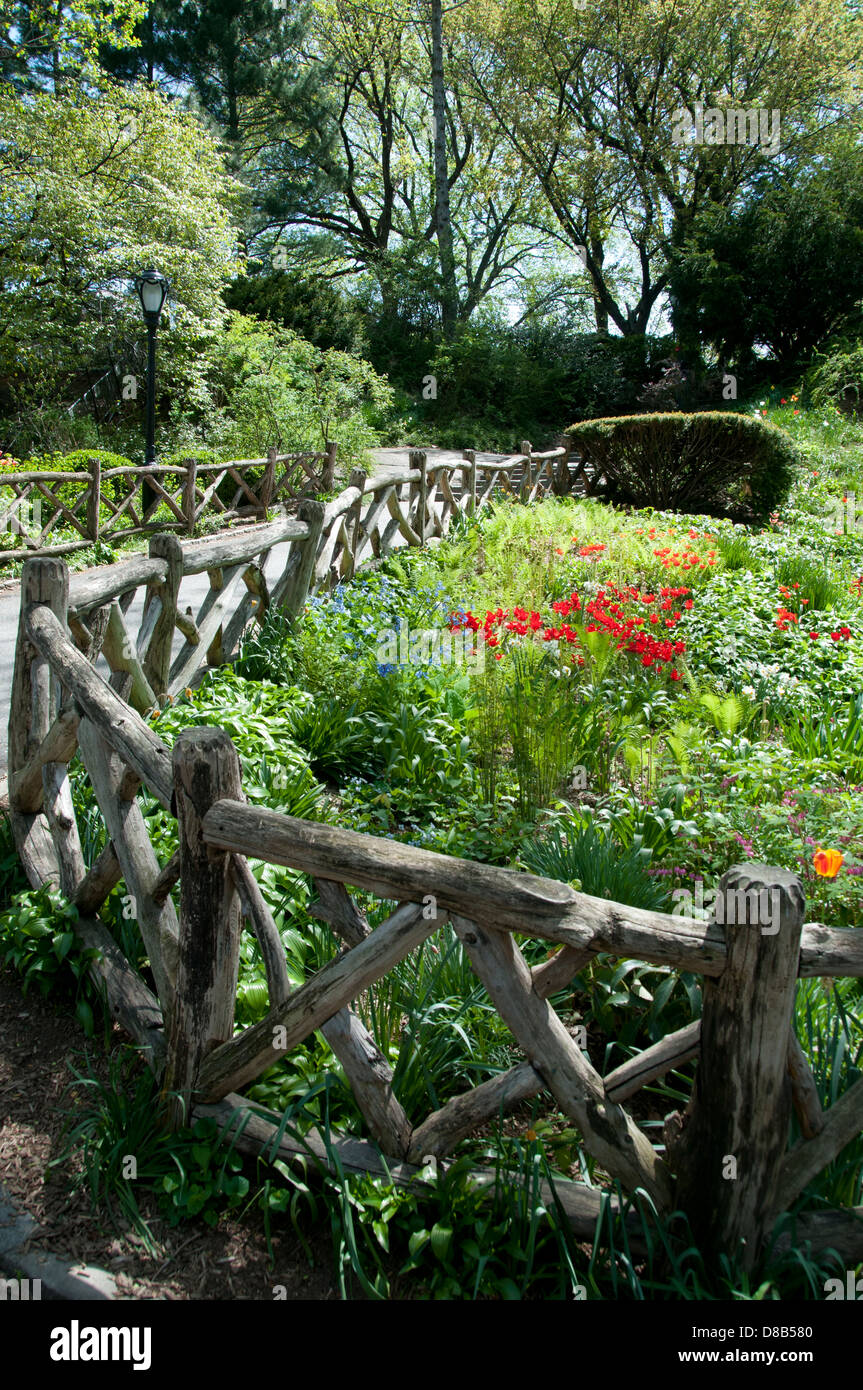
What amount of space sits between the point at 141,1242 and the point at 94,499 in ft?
35.6

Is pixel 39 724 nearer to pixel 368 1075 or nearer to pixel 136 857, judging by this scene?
pixel 136 857

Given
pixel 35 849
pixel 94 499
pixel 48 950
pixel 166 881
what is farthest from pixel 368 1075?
pixel 94 499

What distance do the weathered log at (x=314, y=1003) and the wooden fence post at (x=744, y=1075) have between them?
2.20ft

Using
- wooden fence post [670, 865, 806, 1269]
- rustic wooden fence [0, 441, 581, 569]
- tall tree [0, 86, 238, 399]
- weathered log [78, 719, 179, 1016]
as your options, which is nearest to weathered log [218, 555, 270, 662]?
rustic wooden fence [0, 441, 581, 569]

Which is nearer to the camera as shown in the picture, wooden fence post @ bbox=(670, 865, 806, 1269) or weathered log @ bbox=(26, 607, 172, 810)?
wooden fence post @ bbox=(670, 865, 806, 1269)

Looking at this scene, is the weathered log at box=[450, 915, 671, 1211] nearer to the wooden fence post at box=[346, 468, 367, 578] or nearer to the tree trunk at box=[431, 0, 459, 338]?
the wooden fence post at box=[346, 468, 367, 578]

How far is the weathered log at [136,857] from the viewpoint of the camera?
2.70 meters

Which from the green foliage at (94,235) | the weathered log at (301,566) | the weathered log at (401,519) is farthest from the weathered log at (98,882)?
the green foliage at (94,235)

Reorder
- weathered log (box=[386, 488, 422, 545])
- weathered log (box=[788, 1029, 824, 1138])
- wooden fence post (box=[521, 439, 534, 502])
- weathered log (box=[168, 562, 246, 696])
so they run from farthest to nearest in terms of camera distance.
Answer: wooden fence post (box=[521, 439, 534, 502])
weathered log (box=[386, 488, 422, 545])
weathered log (box=[168, 562, 246, 696])
weathered log (box=[788, 1029, 824, 1138])

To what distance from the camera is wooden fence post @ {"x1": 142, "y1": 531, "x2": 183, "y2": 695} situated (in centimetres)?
450

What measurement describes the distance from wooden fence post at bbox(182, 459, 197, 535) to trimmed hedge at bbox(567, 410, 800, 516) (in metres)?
6.40

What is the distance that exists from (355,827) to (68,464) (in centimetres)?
1095

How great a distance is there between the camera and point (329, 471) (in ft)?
50.1

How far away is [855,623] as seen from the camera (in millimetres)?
6598
